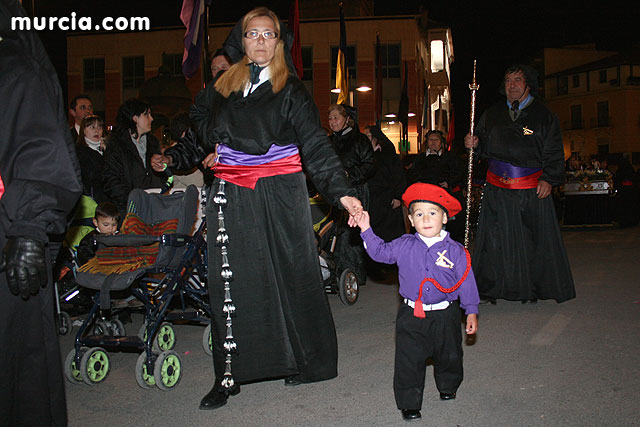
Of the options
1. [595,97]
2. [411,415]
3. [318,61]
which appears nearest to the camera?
[411,415]

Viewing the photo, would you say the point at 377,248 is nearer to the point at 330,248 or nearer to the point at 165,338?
the point at 165,338

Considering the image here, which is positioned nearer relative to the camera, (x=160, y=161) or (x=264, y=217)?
(x=264, y=217)

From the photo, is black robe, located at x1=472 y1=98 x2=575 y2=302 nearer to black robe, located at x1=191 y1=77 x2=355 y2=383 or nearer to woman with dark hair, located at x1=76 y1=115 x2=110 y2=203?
black robe, located at x1=191 y1=77 x2=355 y2=383

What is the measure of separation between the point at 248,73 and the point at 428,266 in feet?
5.35

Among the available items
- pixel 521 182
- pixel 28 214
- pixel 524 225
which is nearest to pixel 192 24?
pixel 521 182

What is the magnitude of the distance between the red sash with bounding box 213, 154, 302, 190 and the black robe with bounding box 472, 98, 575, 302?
3648 millimetres

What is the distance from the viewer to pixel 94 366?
5.05 m

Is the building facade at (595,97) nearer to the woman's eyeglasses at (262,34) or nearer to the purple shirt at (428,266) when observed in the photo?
the purple shirt at (428,266)

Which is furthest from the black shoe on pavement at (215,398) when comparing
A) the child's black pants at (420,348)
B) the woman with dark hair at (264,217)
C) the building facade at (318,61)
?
the building facade at (318,61)

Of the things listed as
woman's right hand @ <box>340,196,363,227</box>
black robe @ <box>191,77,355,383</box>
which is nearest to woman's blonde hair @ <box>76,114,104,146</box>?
black robe @ <box>191,77,355,383</box>

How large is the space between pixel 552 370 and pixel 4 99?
12.9 ft

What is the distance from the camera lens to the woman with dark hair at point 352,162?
842cm

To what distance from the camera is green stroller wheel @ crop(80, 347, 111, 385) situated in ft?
16.2

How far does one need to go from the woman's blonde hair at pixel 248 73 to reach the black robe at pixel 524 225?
3.66 metres
